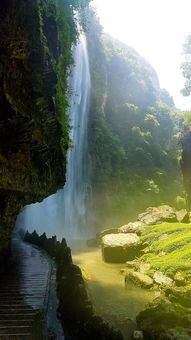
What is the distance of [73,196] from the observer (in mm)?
39938

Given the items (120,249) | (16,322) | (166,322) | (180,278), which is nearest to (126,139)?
(120,249)

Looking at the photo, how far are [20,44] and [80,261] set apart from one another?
16415mm

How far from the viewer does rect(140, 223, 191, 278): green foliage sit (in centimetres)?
1619

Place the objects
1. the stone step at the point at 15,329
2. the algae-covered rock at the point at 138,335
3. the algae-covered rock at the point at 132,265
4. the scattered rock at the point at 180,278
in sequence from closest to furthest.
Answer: the stone step at the point at 15,329
the algae-covered rock at the point at 138,335
the scattered rock at the point at 180,278
the algae-covered rock at the point at 132,265

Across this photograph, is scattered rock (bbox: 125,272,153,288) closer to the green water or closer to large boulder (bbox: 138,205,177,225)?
the green water

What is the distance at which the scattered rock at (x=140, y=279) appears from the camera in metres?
14.9

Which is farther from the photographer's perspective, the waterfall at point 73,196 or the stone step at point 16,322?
the waterfall at point 73,196

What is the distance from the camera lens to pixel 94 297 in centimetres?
1350

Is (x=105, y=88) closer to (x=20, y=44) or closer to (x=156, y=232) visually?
(x=156, y=232)

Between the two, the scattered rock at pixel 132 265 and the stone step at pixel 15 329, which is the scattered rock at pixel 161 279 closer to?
the scattered rock at pixel 132 265

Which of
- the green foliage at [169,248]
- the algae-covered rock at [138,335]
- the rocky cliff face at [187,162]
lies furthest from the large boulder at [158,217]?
the algae-covered rock at [138,335]

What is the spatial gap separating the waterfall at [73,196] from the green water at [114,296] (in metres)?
18.1

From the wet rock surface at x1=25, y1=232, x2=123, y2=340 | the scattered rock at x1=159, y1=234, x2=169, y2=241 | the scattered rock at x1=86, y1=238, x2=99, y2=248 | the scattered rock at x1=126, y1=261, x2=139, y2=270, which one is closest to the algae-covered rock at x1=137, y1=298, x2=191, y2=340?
the wet rock surface at x1=25, y1=232, x2=123, y2=340

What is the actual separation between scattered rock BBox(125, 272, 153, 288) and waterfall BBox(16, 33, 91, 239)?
21.5m
